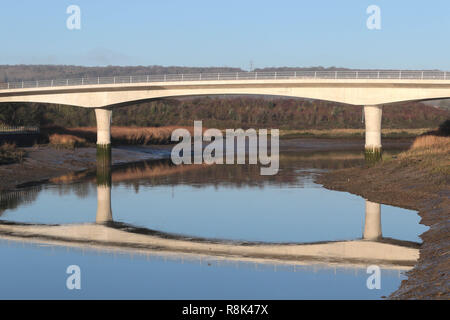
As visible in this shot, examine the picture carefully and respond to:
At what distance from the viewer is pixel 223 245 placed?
83.5 feet

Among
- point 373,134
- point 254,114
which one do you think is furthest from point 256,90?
point 254,114

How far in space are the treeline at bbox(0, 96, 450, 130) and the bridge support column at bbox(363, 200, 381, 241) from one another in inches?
3113

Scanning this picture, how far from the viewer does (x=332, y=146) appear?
99.2 m

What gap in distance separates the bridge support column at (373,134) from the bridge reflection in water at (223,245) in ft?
77.6

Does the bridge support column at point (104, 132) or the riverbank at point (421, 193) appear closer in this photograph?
the riverbank at point (421, 193)

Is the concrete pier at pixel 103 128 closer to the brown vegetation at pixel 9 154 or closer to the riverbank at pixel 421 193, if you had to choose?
the brown vegetation at pixel 9 154

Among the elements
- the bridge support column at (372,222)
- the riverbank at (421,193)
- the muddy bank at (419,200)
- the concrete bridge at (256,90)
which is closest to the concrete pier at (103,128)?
the concrete bridge at (256,90)

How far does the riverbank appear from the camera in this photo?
17770 mm

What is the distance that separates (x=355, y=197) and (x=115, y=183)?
18807 mm

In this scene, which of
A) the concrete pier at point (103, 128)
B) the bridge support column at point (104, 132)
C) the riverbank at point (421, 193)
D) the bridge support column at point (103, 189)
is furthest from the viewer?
the concrete pier at point (103, 128)

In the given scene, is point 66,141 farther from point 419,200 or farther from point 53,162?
point 419,200

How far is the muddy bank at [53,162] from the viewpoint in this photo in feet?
167

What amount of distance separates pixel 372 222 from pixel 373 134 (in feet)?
88.1

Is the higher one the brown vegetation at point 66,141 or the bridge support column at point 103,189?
the brown vegetation at point 66,141
